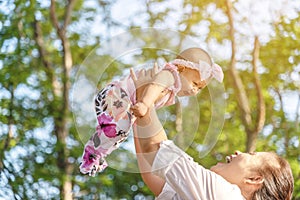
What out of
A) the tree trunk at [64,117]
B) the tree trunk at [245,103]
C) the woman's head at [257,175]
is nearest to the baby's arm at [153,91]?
the woman's head at [257,175]

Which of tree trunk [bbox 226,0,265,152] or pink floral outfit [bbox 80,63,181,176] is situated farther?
tree trunk [bbox 226,0,265,152]

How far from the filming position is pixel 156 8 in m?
4.93

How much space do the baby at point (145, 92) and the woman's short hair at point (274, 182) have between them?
0.21 meters

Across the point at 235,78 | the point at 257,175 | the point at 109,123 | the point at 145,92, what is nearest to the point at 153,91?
the point at 145,92

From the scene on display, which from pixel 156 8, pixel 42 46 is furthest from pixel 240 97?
pixel 42 46

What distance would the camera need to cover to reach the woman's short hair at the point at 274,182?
4.42 feet

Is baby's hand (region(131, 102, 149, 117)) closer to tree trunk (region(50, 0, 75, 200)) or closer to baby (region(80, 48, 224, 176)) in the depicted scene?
baby (region(80, 48, 224, 176))

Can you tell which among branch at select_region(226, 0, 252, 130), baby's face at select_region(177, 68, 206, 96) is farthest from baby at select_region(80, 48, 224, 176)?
branch at select_region(226, 0, 252, 130)

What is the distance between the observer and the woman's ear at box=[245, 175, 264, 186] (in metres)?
1.34

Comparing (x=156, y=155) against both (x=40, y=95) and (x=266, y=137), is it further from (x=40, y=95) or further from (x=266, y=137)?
(x=266, y=137)

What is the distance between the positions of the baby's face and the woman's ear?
0.70 ft

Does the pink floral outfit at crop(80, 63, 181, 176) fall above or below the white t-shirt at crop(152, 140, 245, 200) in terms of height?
above

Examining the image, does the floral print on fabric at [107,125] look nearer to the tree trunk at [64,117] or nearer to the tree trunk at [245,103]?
the tree trunk at [245,103]

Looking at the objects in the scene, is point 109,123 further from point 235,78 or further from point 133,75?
point 235,78
